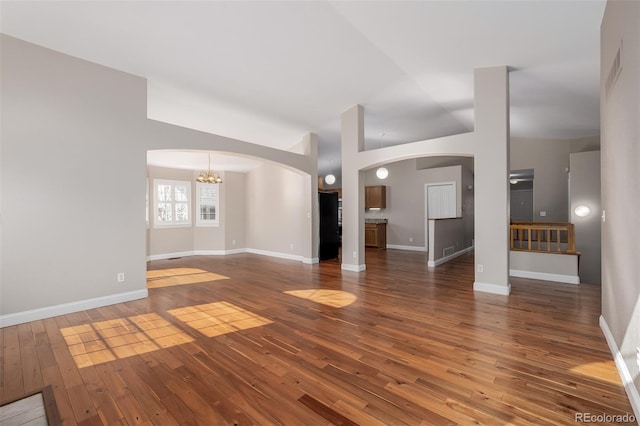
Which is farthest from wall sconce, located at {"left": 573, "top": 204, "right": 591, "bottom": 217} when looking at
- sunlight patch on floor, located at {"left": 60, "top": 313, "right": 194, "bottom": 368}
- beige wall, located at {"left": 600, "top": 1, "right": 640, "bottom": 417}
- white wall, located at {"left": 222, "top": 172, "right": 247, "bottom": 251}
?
white wall, located at {"left": 222, "top": 172, "right": 247, "bottom": 251}

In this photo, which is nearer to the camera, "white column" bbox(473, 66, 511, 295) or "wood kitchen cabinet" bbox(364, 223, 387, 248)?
"white column" bbox(473, 66, 511, 295)

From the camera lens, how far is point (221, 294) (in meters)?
4.41

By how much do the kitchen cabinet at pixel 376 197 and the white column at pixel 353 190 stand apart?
3.73 metres

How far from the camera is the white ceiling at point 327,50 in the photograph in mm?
3014

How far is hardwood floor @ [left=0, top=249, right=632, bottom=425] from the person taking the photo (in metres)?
1.78

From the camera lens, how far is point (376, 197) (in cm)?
975

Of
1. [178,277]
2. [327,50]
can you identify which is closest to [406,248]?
[178,277]

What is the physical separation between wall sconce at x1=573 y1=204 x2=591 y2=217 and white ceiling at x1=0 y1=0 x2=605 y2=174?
1.88 meters

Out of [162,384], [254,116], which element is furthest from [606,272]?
[254,116]

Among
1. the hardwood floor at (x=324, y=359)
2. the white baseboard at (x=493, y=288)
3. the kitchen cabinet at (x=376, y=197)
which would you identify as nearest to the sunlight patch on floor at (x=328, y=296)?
the hardwood floor at (x=324, y=359)

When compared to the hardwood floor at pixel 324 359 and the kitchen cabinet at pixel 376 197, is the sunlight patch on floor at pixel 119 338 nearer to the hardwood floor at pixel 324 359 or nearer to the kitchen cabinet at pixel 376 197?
the hardwood floor at pixel 324 359

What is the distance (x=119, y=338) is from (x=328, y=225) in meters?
5.37

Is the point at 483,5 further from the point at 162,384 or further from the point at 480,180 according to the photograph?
the point at 162,384

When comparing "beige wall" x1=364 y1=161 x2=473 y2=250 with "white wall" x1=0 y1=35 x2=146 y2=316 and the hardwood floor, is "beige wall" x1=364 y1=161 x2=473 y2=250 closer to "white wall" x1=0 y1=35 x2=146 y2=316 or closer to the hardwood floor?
the hardwood floor
